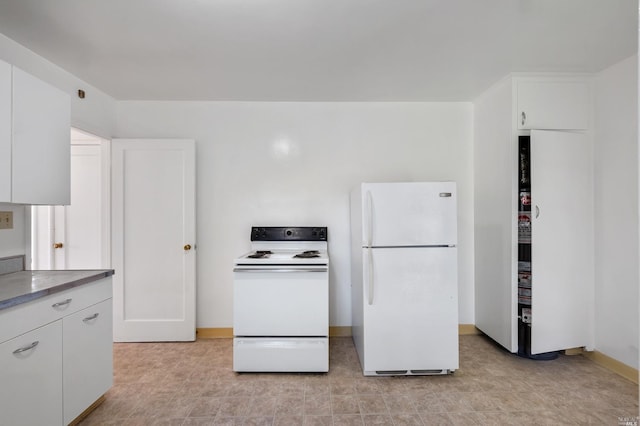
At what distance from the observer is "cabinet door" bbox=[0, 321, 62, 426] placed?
4.62 ft

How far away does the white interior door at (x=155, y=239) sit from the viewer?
3.17 meters

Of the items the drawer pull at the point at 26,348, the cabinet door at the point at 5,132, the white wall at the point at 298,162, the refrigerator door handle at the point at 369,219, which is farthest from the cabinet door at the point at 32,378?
the refrigerator door handle at the point at 369,219

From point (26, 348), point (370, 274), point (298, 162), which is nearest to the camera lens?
point (26, 348)

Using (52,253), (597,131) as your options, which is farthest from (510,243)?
(52,253)

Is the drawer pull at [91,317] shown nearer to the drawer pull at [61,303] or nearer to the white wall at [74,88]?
the drawer pull at [61,303]

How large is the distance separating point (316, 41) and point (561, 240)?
2521 mm

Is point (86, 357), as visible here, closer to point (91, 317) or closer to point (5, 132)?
point (91, 317)

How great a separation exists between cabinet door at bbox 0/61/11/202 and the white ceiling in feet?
1.50

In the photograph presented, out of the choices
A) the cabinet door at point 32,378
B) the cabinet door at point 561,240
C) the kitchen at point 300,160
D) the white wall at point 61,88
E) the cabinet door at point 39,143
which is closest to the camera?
the cabinet door at point 32,378

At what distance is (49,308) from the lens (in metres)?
1.63

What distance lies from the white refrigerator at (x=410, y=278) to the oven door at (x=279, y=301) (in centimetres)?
39

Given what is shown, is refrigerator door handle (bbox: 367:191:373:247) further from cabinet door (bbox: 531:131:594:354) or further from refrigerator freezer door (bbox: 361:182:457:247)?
cabinet door (bbox: 531:131:594:354)

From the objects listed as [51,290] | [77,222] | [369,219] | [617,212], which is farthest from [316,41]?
[77,222]

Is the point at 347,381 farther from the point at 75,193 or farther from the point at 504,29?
the point at 75,193
